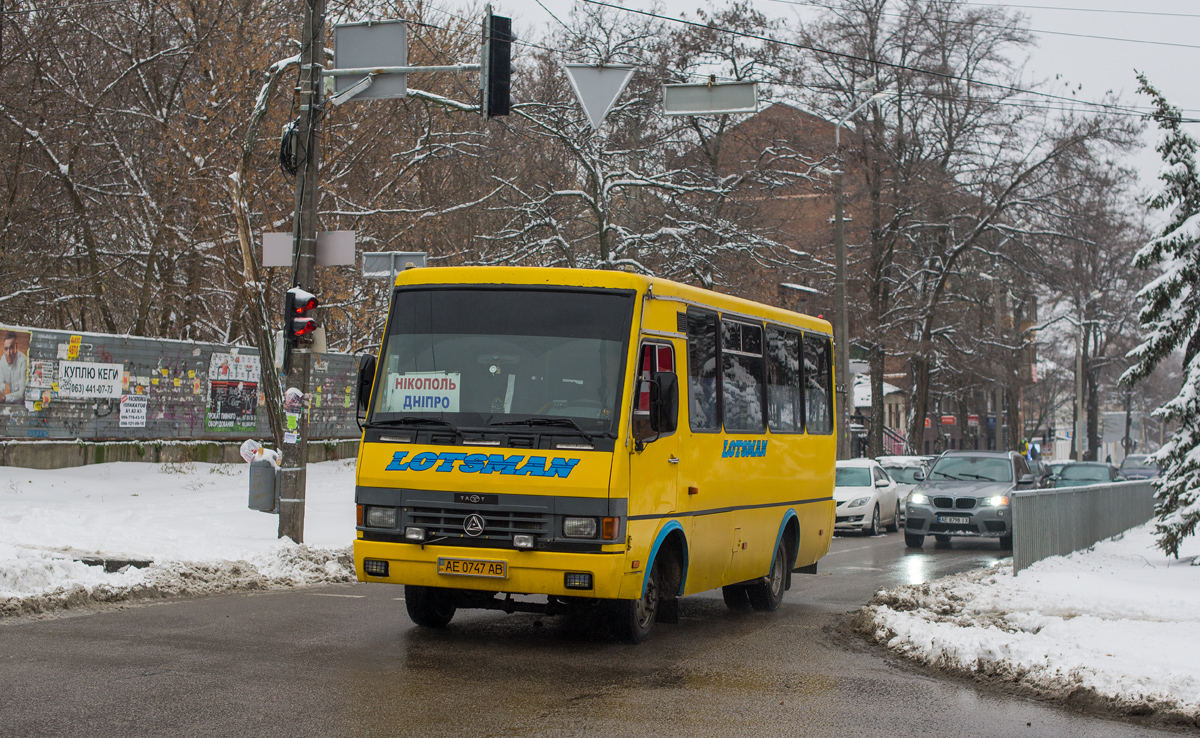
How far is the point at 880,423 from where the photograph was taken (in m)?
45.2

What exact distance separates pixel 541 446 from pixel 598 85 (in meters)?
8.77

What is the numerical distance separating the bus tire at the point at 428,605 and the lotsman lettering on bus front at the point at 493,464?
1332 mm

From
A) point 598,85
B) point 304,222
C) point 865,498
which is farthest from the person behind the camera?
point 865,498

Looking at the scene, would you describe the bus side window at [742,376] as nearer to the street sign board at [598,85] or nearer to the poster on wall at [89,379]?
the street sign board at [598,85]

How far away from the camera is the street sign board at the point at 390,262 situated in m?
19.2

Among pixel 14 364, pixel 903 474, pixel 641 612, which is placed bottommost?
pixel 641 612

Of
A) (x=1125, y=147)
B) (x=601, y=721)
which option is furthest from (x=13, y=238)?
(x=1125, y=147)

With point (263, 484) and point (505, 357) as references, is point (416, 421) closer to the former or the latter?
point (505, 357)

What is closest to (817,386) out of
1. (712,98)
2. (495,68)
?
(712,98)

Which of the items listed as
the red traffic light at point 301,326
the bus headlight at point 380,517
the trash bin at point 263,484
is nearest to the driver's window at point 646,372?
the bus headlight at point 380,517

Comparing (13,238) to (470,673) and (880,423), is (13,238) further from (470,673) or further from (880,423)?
(880,423)

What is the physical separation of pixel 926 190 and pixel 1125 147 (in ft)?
20.0

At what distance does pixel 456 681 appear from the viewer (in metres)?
8.35

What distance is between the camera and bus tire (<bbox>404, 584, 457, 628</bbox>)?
412 inches
